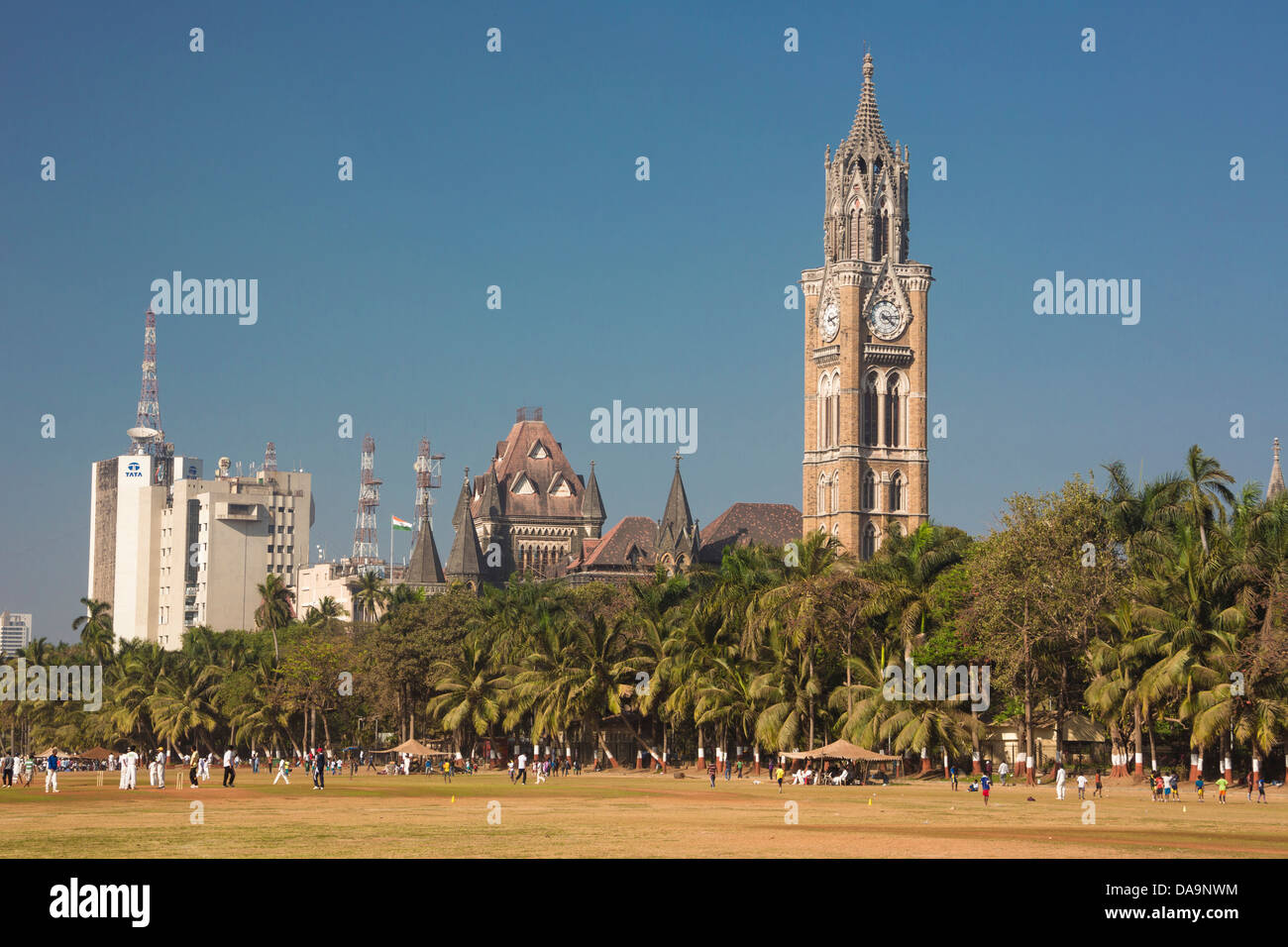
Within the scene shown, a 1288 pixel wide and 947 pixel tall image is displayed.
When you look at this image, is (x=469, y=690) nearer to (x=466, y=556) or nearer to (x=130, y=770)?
(x=130, y=770)

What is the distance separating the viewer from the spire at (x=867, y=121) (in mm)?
159625

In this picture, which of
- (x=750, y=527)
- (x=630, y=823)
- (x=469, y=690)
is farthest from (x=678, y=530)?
(x=630, y=823)

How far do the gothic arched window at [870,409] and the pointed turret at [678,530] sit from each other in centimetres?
2631

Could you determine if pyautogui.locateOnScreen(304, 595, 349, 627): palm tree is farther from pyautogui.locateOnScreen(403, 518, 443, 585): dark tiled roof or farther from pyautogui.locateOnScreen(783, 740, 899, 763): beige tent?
pyautogui.locateOnScreen(783, 740, 899, 763): beige tent

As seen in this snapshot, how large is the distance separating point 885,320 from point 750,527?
28.0 metres

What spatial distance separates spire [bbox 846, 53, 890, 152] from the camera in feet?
524

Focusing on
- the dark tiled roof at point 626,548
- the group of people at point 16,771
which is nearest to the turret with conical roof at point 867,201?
the dark tiled roof at point 626,548

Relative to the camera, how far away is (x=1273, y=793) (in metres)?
65.9

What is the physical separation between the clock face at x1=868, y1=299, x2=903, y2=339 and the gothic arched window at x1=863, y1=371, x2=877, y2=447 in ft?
12.8

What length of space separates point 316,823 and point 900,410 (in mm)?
114901

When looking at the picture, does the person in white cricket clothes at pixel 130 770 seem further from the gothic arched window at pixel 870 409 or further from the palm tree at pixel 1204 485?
the gothic arched window at pixel 870 409

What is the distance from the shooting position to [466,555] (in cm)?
19488
